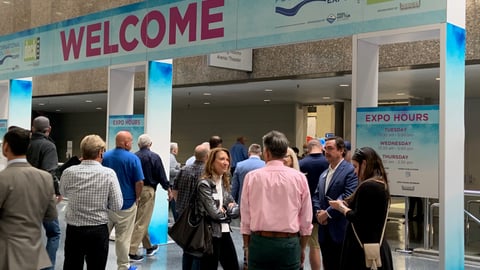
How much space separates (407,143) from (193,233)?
2091mm

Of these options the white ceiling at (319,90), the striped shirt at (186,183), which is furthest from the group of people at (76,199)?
the white ceiling at (319,90)

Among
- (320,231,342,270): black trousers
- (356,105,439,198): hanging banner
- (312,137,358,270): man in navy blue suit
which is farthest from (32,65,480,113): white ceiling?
(320,231,342,270): black trousers


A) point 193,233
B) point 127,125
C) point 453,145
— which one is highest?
point 127,125

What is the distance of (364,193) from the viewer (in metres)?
3.64

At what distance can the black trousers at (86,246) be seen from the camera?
4.28m

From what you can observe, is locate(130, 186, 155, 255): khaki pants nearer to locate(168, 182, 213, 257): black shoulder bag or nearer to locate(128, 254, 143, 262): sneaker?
locate(128, 254, 143, 262): sneaker

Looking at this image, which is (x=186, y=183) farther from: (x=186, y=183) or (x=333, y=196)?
(x=333, y=196)

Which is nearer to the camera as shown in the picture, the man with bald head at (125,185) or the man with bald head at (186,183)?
the man with bald head at (186,183)

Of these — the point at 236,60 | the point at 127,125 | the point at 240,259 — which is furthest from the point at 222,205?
the point at 236,60

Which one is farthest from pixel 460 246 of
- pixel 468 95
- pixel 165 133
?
pixel 468 95

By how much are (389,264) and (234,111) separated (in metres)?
15.7

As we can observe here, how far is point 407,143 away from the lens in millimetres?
5020

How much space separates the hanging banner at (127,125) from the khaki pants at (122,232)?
6.42 feet

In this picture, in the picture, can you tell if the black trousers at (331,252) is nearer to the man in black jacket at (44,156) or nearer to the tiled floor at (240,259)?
the tiled floor at (240,259)
